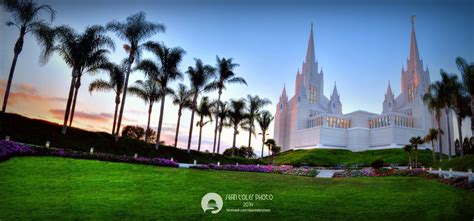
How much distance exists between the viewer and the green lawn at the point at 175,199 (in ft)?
22.5

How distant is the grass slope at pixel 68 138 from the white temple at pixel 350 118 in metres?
49.5

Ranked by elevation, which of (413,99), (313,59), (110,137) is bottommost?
(110,137)

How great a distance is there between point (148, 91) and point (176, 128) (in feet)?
16.1

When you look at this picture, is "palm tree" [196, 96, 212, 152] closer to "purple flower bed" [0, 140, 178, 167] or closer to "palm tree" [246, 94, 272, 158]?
"palm tree" [246, 94, 272, 158]

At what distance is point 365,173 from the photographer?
2155 cm

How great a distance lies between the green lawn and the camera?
686 centimetres

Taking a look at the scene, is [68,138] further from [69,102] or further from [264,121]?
[264,121]

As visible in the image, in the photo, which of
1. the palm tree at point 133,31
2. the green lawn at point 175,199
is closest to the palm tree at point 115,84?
the palm tree at point 133,31

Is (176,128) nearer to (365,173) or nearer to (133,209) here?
(365,173)

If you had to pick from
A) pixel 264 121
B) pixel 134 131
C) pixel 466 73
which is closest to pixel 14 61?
pixel 466 73

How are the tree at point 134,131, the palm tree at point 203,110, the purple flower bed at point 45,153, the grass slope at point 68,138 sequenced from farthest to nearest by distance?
the tree at point 134,131, the palm tree at point 203,110, the grass slope at point 68,138, the purple flower bed at point 45,153

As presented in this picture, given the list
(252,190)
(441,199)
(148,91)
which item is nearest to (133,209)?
(252,190)

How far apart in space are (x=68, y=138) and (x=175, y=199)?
1402cm

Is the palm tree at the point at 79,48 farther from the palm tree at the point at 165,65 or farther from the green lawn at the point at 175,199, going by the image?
the green lawn at the point at 175,199
